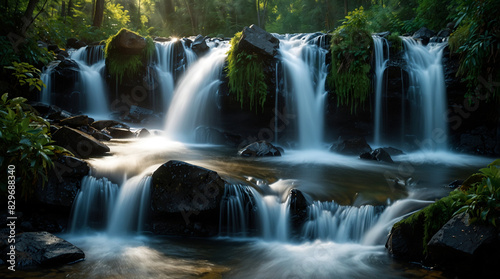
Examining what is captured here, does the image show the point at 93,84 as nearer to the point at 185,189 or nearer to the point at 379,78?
the point at 185,189

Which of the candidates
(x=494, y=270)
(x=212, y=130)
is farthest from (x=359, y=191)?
(x=212, y=130)

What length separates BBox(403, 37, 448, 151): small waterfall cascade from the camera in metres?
10.4

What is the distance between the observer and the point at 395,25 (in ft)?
61.4

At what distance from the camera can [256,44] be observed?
10422 mm

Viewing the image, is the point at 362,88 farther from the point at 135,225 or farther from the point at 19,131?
the point at 19,131

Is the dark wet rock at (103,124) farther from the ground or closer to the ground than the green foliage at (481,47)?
closer to the ground

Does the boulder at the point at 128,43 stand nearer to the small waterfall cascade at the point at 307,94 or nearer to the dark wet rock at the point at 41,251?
the small waterfall cascade at the point at 307,94

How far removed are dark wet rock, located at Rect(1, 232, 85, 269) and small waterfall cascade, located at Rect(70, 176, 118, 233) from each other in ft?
3.47

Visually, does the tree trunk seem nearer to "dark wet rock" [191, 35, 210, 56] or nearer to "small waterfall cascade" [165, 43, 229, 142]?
"dark wet rock" [191, 35, 210, 56]

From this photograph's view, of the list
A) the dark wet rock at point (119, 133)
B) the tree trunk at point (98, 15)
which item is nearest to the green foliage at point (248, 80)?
the dark wet rock at point (119, 133)

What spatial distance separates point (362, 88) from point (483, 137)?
388 cm

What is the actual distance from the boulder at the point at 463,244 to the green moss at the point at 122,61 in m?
11.3

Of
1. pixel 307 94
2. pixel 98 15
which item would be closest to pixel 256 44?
pixel 307 94

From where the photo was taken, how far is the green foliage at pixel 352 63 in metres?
10.2
